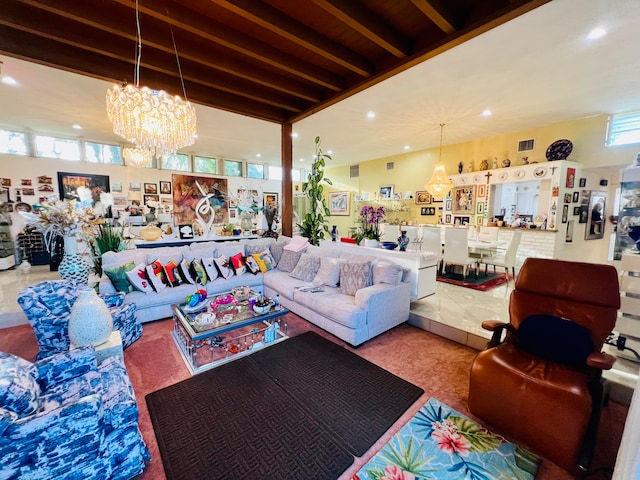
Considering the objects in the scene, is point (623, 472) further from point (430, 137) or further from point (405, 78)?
point (430, 137)

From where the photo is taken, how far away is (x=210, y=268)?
11.7 ft

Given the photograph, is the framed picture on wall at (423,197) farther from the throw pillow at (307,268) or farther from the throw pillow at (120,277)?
the throw pillow at (120,277)

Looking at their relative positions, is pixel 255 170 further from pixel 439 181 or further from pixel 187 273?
pixel 187 273

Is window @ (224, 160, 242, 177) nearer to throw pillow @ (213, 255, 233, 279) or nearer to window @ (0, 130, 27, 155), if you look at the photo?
window @ (0, 130, 27, 155)

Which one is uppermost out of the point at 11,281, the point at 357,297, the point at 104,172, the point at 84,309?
the point at 104,172

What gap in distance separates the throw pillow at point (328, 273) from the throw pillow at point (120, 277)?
2211 millimetres

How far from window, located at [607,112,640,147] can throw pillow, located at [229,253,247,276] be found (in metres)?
6.77

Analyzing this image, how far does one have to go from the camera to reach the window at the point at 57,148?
19.6ft

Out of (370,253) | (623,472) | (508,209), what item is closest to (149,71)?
(370,253)

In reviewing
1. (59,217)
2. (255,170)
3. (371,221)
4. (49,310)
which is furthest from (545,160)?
(255,170)

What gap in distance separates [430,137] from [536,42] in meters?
3.48

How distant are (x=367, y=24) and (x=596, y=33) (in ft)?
7.36

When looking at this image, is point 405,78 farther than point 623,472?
Yes

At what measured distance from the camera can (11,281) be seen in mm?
4402
